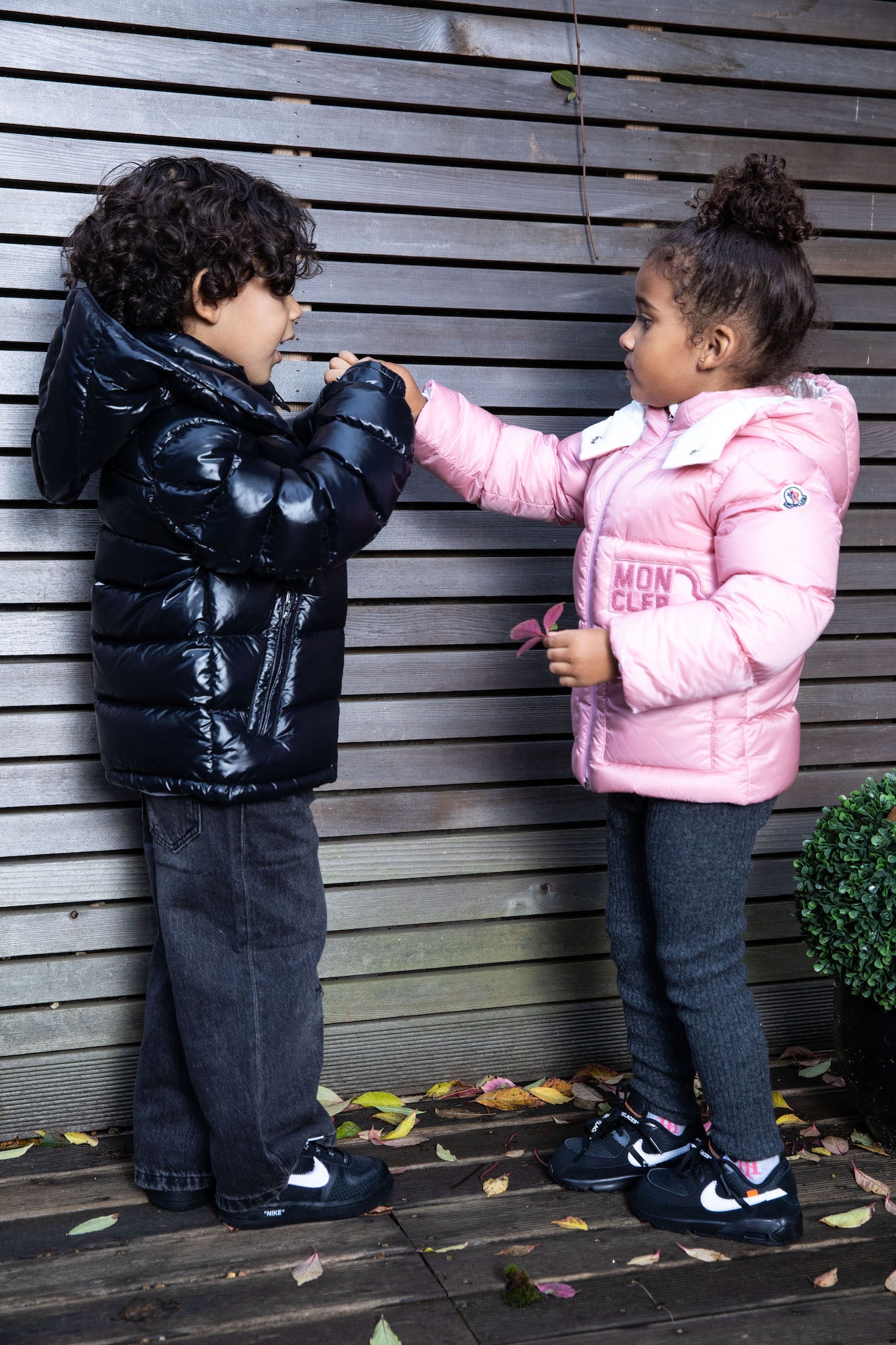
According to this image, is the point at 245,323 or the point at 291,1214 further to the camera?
the point at 291,1214

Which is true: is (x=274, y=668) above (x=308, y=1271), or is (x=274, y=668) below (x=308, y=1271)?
above

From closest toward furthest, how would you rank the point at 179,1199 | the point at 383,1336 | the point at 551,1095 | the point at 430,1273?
the point at 383,1336 < the point at 430,1273 < the point at 179,1199 < the point at 551,1095

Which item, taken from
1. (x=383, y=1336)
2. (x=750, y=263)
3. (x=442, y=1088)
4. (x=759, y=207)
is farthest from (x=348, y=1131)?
(x=759, y=207)

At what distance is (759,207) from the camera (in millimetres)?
2318

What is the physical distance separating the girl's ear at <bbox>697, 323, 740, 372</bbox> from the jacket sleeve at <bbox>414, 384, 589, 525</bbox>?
0.41 meters

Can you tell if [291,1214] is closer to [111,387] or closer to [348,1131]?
[348,1131]

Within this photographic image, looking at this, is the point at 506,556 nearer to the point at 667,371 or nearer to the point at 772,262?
the point at 667,371

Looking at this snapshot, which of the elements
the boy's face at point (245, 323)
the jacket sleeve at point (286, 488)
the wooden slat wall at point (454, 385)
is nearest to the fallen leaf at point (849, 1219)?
the wooden slat wall at point (454, 385)

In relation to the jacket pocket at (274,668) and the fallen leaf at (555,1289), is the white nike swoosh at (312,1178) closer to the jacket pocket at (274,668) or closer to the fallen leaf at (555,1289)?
the fallen leaf at (555,1289)

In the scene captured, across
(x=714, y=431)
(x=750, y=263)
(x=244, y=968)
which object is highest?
(x=750, y=263)

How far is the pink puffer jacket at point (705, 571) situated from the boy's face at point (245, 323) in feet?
1.32

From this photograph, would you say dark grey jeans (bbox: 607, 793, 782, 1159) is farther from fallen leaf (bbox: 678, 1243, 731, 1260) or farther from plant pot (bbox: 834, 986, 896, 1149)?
plant pot (bbox: 834, 986, 896, 1149)

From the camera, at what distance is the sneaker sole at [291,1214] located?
95.1 inches

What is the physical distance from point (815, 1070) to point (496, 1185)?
1073mm
